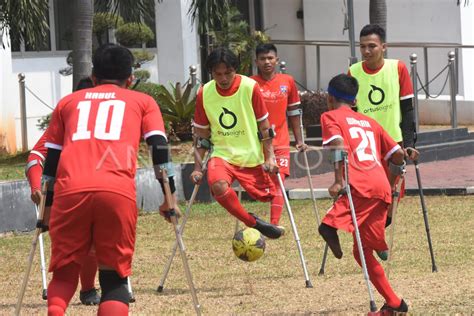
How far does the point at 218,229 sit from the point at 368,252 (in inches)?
246

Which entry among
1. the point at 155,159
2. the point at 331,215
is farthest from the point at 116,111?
the point at 331,215

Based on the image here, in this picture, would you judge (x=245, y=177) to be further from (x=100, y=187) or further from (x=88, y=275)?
(x=100, y=187)

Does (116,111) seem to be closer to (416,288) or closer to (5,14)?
(416,288)

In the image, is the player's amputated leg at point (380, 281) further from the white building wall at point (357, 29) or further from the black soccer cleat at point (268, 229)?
the white building wall at point (357, 29)

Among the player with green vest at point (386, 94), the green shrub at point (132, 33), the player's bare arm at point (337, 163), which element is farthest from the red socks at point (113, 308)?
the green shrub at point (132, 33)

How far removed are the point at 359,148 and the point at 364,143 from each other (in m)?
0.06

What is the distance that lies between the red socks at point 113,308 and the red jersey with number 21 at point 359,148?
7.48ft

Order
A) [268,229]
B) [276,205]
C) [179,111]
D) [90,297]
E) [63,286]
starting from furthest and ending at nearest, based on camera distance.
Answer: [179,111] < [276,205] < [268,229] < [90,297] < [63,286]

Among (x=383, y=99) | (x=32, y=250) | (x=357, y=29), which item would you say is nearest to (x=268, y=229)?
(x=383, y=99)

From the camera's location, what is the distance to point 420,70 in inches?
1035

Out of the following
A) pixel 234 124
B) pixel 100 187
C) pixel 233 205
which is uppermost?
pixel 234 124

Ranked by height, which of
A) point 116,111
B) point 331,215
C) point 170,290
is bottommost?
point 170,290

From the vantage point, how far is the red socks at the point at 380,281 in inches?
337

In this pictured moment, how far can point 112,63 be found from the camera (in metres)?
7.52
